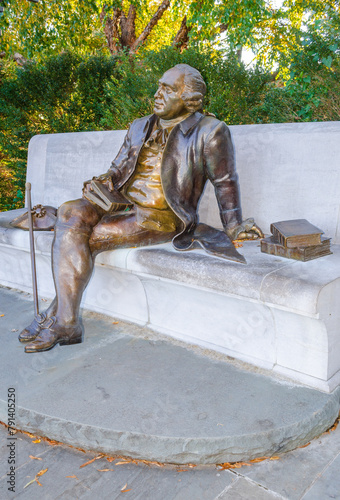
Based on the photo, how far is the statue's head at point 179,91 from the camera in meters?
3.05

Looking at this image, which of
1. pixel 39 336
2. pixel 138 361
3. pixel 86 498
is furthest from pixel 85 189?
pixel 86 498

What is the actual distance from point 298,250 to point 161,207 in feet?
3.35

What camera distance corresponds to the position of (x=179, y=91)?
3062 millimetres

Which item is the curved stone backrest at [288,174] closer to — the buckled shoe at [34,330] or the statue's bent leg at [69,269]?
the statue's bent leg at [69,269]

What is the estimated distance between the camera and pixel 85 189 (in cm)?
321

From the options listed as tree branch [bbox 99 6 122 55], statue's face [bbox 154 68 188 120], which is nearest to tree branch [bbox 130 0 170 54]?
tree branch [bbox 99 6 122 55]

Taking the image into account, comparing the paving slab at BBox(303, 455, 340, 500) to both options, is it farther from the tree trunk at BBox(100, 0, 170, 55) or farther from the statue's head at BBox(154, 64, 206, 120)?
the tree trunk at BBox(100, 0, 170, 55)

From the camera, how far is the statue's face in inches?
120

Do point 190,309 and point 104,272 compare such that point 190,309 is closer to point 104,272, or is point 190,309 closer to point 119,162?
point 104,272

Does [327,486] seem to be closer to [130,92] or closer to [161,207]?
[161,207]

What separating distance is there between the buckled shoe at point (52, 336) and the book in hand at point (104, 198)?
833 millimetres

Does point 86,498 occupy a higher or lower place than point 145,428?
lower

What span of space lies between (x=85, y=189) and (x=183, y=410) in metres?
1.69

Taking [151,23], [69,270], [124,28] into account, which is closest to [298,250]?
[69,270]
